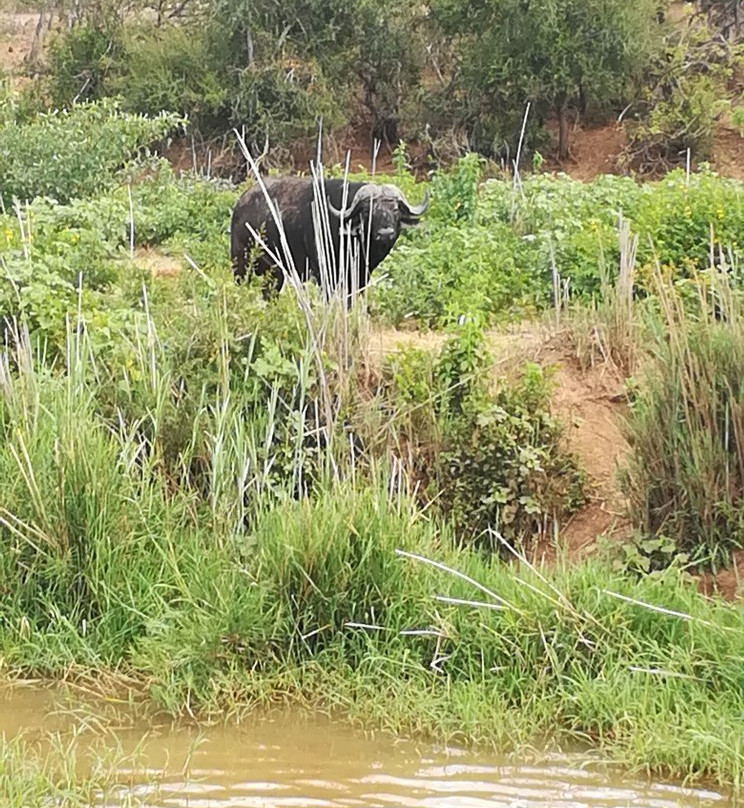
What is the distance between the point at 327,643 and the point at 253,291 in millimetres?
2236

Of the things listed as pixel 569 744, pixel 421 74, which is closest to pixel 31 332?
pixel 569 744

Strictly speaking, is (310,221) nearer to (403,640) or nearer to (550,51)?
(403,640)

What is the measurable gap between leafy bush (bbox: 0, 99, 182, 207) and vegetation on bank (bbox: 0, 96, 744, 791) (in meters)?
5.12

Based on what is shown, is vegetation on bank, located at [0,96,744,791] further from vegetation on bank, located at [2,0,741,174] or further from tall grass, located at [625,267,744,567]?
vegetation on bank, located at [2,0,741,174]

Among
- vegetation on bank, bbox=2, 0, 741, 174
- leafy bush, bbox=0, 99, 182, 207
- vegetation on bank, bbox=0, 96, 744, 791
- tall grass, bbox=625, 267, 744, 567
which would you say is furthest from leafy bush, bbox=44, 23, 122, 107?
tall grass, bbox=625, 267, 744, 567

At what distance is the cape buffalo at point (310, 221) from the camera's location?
7730mm

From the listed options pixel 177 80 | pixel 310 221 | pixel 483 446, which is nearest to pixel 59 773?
pixel 483 446

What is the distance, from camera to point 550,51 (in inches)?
739

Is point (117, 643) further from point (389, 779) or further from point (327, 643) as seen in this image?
point (389, 779)

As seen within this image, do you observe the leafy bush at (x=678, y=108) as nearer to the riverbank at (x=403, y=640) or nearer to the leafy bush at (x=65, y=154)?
the leafy bush at (x=65, y=154)

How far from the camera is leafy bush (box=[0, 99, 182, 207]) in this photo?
432 inches

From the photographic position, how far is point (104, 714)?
3990 mm

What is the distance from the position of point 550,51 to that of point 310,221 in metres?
12.4

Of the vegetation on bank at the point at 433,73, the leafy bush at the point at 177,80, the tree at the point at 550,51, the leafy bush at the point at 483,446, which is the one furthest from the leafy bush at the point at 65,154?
the tree at the point at 550,51
